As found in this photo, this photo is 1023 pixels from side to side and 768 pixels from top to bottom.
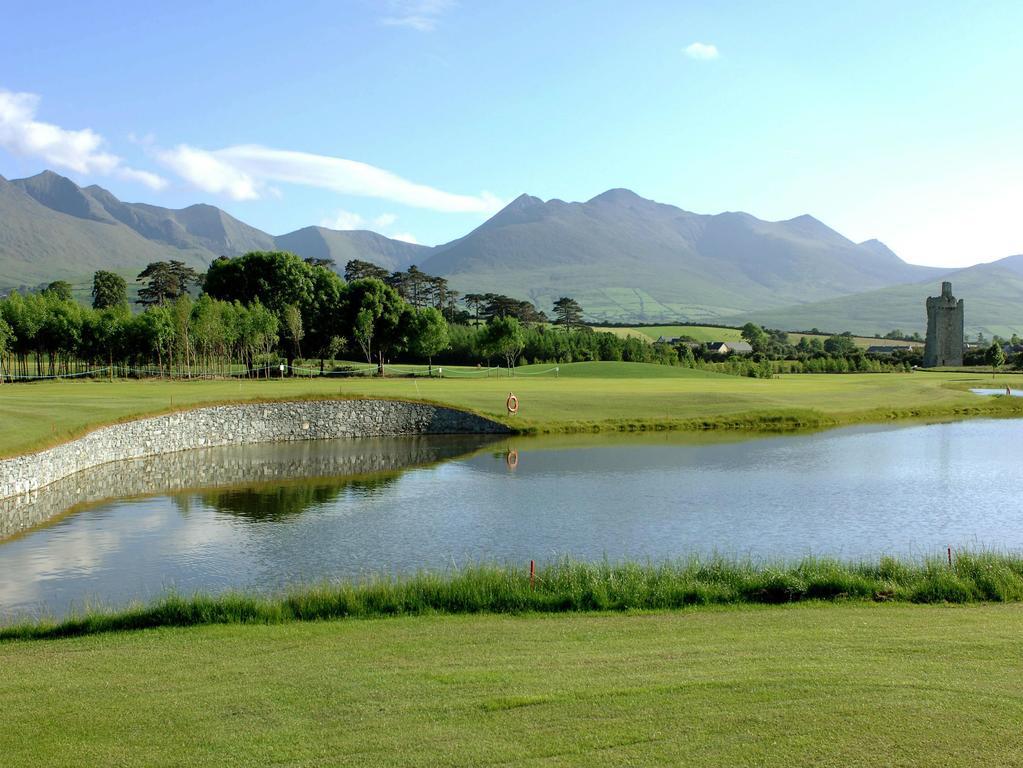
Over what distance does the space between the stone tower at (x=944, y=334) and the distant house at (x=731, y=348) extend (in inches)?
1232

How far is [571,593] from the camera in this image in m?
16.4

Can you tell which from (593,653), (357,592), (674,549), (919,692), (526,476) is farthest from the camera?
(526,476)

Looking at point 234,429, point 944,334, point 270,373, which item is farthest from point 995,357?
point 234,429

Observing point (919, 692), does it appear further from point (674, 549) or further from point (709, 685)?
point (674, 549)

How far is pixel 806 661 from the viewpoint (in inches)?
435

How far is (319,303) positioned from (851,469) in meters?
76.3

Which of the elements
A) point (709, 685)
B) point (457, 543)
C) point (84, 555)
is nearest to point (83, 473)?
point (84, 555)

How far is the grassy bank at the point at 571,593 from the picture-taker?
50.3 ft

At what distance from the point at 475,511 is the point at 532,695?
64.0 feet

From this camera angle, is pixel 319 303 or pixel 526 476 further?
pixel 319 303

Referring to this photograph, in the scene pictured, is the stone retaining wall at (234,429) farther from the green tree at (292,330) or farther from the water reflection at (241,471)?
the green tree at (292,330)

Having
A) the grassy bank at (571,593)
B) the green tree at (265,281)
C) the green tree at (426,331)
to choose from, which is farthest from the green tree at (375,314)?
the grassy bank at (571,593)

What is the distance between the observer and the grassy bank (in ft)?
50.3

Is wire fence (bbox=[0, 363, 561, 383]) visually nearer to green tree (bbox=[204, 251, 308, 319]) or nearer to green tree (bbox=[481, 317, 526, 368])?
green tree (bbox=[481, 317, 526, 368])
